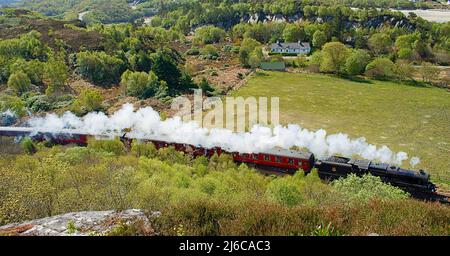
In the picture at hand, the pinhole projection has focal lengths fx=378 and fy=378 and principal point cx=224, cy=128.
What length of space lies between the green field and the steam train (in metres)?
6.91

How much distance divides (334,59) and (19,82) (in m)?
56.6

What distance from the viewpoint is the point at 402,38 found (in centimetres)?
9225

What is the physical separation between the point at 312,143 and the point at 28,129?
2822 centimetres

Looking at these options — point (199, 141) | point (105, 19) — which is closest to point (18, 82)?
point (199, 141)

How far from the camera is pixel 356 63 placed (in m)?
74.4

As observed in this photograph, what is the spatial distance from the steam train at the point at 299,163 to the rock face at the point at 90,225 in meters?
20.9

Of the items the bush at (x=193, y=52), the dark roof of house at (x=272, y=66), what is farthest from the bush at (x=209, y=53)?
the dark roof of house at (x=272, y=66)

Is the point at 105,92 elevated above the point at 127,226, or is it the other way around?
the point at 127,226

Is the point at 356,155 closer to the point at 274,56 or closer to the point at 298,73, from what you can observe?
the point at 298,73

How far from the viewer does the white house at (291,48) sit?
3784 inches

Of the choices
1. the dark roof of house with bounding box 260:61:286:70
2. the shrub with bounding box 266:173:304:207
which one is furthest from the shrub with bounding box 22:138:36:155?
the dark roof of house with bounding box 260:61:286:70

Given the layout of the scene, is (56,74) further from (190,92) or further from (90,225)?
(90,225)

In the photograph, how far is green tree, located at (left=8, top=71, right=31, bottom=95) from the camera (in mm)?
55031

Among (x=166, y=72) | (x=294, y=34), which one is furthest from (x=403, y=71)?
(x=166, y=72)
